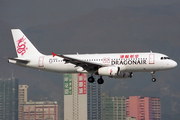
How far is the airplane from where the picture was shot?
64.2 m

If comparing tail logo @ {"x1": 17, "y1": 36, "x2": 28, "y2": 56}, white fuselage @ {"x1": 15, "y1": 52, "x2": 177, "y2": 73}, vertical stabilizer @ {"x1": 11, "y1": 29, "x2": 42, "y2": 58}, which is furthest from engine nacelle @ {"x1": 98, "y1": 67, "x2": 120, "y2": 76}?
tail logo @ {"x1": 17, "y1": 36, "x2": 28, "y2": 56}

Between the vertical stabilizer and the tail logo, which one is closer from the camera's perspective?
the vertical stabilizer

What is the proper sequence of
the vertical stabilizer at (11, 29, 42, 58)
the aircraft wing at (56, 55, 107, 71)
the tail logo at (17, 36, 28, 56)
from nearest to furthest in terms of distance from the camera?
the aircraft wing at (56, 55, 107, 71), the vertical stabilizer at (11, 29, 42, 58), the tail logo at (17, 36, 28, 56)

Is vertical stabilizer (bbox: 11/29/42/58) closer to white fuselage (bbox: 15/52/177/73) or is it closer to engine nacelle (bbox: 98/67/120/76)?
white fuselage (bbox: 15/52/177/73)

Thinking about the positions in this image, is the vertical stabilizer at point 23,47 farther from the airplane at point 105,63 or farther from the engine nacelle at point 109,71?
the engine nacelle at point 109,71

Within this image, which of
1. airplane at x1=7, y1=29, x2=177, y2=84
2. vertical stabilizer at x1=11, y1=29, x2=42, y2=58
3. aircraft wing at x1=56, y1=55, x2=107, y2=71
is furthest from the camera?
vertical stabilizer at x1=11, y1=29, x2=42, y2=58

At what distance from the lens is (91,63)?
6419 cm

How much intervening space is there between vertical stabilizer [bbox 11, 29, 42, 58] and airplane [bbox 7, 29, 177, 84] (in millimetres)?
393

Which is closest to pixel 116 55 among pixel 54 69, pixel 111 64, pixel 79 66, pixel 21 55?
pixel 111 64

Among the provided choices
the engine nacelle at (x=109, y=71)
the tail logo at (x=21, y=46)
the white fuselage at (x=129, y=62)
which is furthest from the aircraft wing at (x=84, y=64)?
the tail logo at (x=21, y=46)

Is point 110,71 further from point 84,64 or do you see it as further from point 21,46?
point 21,46

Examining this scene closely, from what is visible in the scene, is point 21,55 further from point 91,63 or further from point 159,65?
point 159,65

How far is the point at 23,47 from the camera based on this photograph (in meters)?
72.7

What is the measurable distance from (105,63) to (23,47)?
1579cm
